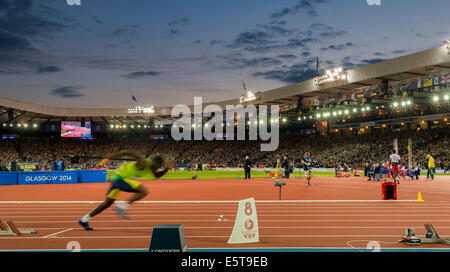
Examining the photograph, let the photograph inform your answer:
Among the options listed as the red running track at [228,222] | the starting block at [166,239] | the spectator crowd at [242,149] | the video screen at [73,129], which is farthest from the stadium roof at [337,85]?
the starting block at [166,239]

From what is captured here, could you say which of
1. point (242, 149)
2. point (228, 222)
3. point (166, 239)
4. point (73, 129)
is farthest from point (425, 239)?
point (73, 129)

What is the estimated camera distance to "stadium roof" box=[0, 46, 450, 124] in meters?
26.3

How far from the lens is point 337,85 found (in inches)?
1302

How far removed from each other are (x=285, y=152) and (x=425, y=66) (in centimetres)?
3392

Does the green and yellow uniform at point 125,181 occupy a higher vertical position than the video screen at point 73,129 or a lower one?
lower

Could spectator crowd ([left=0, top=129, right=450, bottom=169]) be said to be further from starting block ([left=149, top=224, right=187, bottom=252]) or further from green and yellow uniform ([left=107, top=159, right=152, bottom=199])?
starting block ([left=149, top=224, right=187, bottom=252])

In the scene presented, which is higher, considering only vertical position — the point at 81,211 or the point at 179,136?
the point at 179,136

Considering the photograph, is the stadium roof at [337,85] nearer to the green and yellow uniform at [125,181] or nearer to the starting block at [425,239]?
the starting block at [425,239]

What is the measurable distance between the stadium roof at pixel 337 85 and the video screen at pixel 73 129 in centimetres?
279

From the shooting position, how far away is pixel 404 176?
101 feet

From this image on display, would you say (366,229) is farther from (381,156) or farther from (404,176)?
(381,156)

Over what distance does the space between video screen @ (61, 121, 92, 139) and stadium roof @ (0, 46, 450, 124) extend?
2.79 meters

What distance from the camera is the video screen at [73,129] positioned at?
59.3 metres
